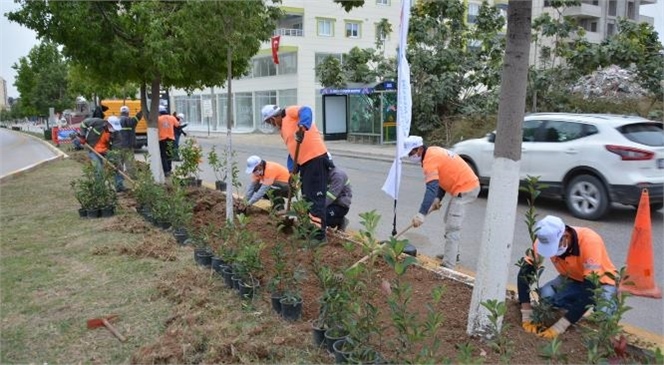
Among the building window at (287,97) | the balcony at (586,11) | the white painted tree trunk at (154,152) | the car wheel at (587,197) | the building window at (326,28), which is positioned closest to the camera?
the car wheel at (587,197)

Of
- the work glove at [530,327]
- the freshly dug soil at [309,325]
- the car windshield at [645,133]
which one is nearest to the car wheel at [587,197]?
the car windshield at [645,133]

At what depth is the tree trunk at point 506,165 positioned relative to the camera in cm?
315

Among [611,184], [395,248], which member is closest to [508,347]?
[395,248]

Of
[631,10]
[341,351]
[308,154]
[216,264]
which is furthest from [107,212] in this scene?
[631,10]

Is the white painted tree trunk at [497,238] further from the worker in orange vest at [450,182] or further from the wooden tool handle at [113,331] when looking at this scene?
the wooden tool handle at [113,331]

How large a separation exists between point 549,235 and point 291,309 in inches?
70.8

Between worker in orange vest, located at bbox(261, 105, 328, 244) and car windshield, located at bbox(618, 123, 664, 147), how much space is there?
4949 mm

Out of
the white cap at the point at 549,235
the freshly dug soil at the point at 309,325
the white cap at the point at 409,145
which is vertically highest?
the white cap at the point at 409,145

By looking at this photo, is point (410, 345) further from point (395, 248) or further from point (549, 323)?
point (549, 323)

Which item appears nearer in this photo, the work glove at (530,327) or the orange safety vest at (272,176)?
the work glove at (530,327)

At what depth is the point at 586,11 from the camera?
50.5 metres

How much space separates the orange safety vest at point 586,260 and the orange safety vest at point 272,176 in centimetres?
401

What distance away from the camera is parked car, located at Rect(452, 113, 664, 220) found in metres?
8.06

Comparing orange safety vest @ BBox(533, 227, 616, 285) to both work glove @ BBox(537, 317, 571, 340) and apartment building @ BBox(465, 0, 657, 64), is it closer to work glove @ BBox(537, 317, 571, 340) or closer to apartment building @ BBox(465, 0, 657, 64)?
work glove @ BBox(537, 317, 571, 340)
